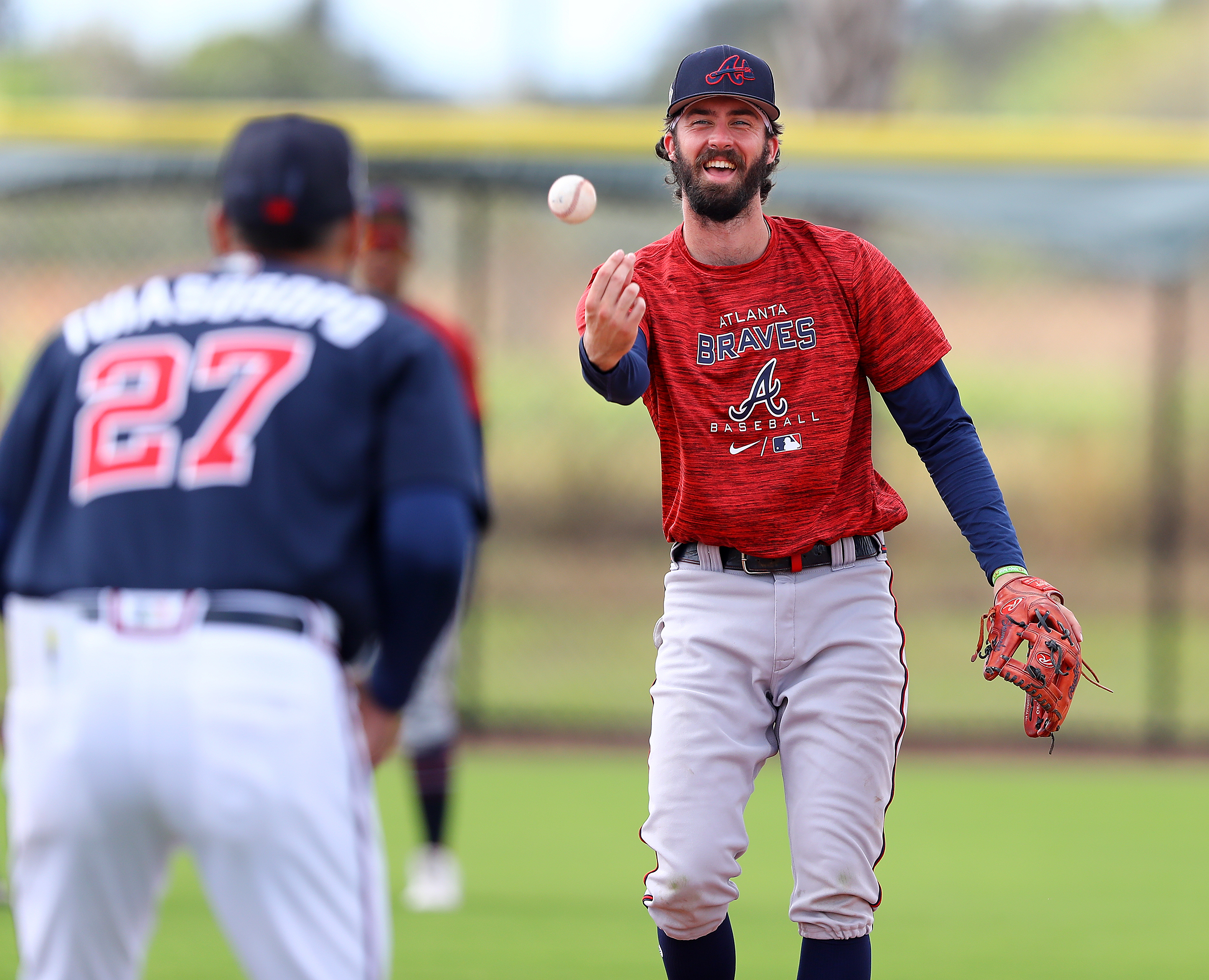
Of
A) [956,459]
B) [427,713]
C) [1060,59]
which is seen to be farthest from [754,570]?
[1060,59]

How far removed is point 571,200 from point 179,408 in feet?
4.46

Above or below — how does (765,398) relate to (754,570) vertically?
above

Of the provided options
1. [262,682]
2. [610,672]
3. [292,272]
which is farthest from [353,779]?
[610,672]

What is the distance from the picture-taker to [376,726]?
2.62m

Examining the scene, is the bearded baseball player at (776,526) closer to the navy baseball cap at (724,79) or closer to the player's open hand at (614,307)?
the navy baseball cap at (724,79)

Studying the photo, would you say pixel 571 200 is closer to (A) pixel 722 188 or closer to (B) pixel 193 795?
(A) pixel 722 188

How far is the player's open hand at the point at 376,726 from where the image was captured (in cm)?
261

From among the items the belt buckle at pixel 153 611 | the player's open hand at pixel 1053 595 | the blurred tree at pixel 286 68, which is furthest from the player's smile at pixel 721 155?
the blurred tree at pixel 286 68

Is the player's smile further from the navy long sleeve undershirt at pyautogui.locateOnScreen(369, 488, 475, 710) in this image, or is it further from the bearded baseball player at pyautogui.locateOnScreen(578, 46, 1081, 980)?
the navy long sleeve undershirt at pyautogui.locateOnScreen(369, 488, 475, 710)

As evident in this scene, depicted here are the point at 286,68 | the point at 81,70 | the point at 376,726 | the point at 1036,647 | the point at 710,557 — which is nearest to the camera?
the point at 376,726

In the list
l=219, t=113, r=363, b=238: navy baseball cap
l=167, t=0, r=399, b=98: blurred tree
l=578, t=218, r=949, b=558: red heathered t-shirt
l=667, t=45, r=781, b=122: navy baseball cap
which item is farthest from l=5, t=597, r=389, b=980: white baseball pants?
l=167, t=0, r=399, b=98: blurred tree

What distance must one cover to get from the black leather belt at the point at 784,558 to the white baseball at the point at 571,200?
2.44 feet

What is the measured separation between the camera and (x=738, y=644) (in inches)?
144

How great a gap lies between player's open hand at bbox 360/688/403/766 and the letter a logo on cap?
67.0 inches
